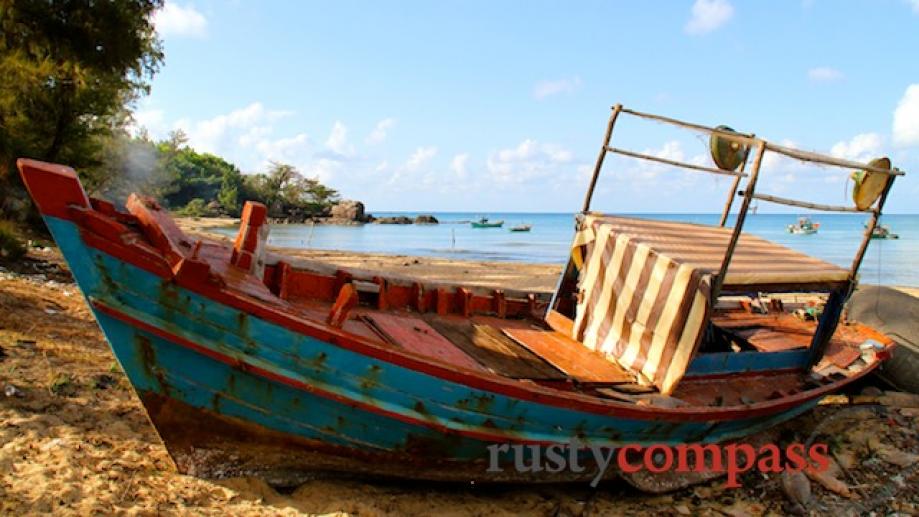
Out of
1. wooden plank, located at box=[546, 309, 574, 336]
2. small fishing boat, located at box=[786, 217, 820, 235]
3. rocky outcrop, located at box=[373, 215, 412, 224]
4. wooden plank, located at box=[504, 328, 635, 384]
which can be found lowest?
rocky outcrop, located at box=[373, 215, 412, 224]

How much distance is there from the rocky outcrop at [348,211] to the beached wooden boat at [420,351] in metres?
69.2

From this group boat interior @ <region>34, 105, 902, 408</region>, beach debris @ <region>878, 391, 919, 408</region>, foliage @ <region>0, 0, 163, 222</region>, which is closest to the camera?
boat interior @ <region>34, 105, 902, 408</region>

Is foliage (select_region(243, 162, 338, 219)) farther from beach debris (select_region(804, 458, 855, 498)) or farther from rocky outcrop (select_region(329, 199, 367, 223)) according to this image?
beach debris (select_region(804, 458, 855, 498))

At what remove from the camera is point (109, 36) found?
526 inches

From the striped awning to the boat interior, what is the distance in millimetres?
15

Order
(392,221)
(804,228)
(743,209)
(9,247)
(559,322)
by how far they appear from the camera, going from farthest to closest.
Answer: (392,221)
(804,228)
(9,247)
(559,322)
(743,209)

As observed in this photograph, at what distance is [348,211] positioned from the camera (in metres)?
76.0

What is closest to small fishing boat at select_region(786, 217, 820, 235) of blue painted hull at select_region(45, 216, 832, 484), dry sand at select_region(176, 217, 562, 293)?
dry sand at select_region(176, 217, 562, 293)

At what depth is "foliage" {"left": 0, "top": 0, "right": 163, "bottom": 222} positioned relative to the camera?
503 inches

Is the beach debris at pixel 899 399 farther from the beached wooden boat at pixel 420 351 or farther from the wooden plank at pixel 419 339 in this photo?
the wooden plank at pixel 419 339

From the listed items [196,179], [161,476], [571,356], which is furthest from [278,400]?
[196,179]

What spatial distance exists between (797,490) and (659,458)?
1.35 meters

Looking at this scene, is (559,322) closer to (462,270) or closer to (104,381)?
(104,381)

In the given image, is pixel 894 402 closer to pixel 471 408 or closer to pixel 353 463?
pixel 471 408
